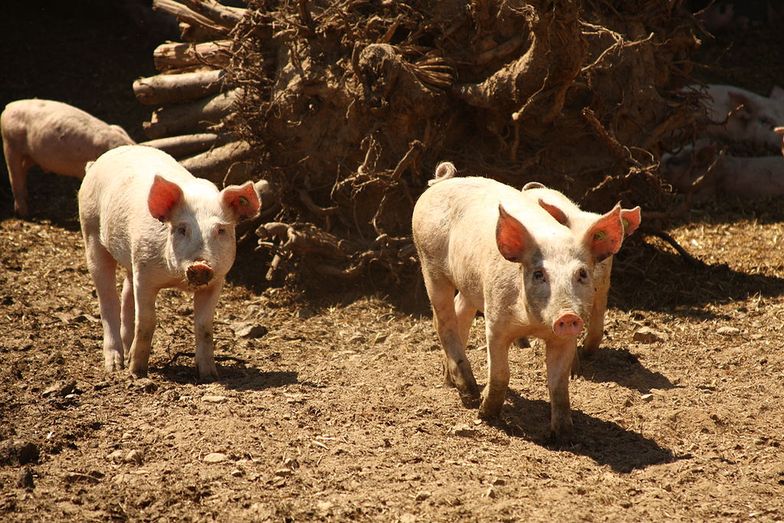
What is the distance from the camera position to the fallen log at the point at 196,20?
31.5 ft

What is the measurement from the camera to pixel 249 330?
789 centimetres

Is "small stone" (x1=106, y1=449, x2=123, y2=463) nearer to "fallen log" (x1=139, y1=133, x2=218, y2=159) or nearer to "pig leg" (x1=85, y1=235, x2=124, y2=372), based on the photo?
"pig leg" (x1=85, y1=235, x2=124, y2=372)

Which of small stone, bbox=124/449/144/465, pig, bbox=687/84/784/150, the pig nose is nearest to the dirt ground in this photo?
small stone, bbox=124/449/144/465

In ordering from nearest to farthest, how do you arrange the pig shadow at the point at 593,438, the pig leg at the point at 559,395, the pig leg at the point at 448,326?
the pig shadow at the point at 593,438, the pig leg at the point at 559,395, the pig leg at the point at 448,326

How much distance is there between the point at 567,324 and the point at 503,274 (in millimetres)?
596

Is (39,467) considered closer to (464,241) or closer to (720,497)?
(464,241)

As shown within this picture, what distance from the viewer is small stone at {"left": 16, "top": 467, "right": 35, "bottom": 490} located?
15.6 feet

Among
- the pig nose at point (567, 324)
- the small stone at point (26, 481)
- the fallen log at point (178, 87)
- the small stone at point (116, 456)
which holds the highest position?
the pig nose at point (567, 324)

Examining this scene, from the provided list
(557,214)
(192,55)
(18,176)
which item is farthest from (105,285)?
(18,176)

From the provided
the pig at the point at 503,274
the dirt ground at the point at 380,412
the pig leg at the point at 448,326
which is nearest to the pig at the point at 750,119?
the dirt ground at the point at 380,412

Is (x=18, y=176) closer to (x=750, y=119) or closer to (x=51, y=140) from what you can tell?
(x=51, y=140)

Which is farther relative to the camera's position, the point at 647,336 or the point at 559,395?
the point at 647,336

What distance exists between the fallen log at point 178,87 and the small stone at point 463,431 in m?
5.30

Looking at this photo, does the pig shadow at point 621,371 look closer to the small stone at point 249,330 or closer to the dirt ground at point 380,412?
the dirt ground at point 380,412
